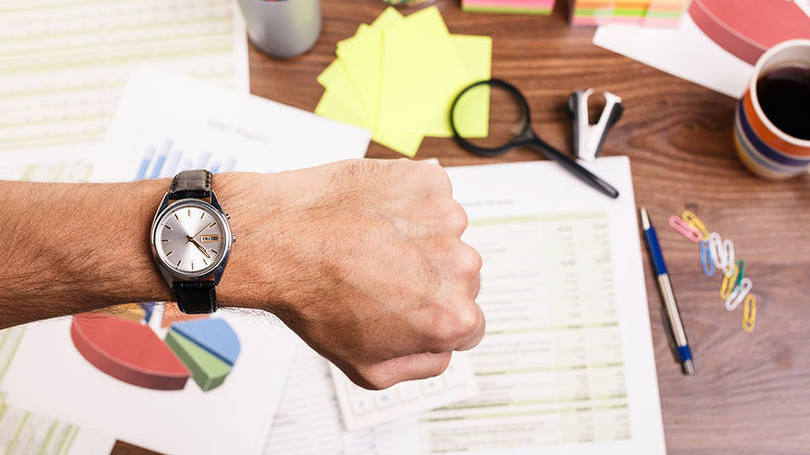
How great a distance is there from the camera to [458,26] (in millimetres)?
1003

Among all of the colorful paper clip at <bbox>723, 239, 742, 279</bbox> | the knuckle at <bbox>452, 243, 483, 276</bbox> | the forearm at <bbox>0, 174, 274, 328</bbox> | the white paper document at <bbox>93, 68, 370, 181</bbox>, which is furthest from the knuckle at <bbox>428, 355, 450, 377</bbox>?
the colorful paper clip at <bbox>723, 239, 742, 279</bbox>

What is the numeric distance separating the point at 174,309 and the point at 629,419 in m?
0.67

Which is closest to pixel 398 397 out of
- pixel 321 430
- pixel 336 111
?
pixel 321 430

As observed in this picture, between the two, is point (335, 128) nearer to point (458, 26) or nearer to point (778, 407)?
point (458, 26)

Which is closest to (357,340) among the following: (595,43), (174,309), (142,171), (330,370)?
(330,370)

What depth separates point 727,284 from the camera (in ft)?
3.03

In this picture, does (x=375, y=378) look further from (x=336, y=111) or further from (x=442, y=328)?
(x=336, y=111)

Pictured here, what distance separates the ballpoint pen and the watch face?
602 millimetres

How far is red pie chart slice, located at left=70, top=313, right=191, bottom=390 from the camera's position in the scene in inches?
35.8

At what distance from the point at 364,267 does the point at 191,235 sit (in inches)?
8.1

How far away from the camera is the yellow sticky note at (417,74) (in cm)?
97

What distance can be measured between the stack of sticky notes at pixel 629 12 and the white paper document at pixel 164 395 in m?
0.66

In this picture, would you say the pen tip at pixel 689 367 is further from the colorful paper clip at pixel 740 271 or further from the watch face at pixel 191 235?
the watch face at pixel 191 235

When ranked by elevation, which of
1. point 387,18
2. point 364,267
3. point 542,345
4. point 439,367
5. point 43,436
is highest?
point 387,18
